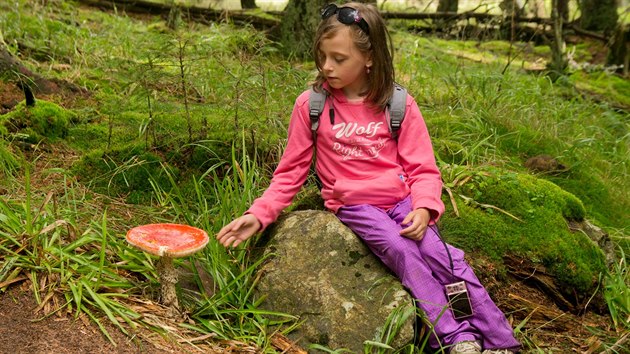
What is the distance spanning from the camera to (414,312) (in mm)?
2908

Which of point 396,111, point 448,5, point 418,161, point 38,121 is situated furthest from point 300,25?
point 448,5

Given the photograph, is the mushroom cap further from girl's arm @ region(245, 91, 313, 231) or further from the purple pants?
the purple pants

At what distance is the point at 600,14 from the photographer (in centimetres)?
1144

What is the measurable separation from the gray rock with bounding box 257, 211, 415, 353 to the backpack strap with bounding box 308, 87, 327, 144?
1.57 ft

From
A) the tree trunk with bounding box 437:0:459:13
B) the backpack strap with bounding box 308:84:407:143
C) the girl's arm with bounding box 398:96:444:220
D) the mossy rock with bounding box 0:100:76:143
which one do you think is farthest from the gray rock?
the tree trunk with bounding box 437:0:459:13

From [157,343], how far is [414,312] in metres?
1.18

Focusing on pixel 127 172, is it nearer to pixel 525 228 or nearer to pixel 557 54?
pixel 525 228

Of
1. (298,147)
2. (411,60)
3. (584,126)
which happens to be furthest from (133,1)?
(298,147)

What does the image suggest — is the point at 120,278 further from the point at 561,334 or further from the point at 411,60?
the point at 411,60

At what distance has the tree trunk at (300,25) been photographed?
6375mm

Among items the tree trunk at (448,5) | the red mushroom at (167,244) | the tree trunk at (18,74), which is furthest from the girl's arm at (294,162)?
the tree trunk at (448,5)

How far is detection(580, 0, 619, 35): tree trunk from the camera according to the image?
37.3ft

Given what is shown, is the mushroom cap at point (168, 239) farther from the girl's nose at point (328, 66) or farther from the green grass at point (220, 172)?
the girl's nose at point (328, 66)

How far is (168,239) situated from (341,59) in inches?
48.3
